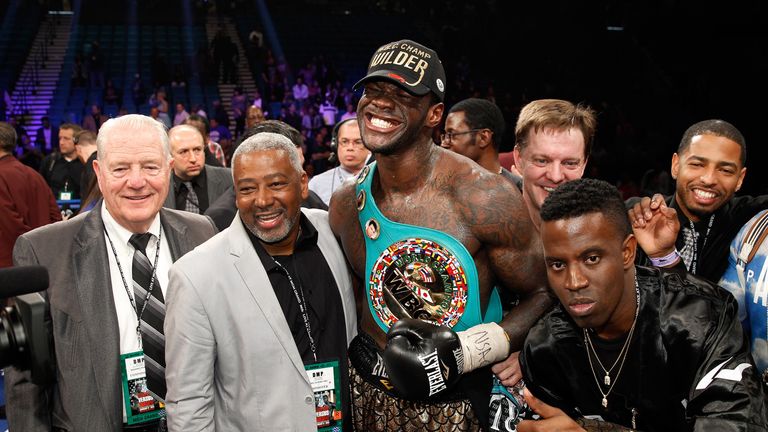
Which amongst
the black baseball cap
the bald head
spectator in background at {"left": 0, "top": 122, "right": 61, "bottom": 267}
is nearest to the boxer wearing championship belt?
the black baseball cap

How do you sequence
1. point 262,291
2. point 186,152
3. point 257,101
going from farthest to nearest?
point 257,101
point 186,152
point 262,291

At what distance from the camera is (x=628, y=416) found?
6.46 feet

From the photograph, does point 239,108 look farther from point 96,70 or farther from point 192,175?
point 192,175

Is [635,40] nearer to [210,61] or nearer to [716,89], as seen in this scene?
[716,89]

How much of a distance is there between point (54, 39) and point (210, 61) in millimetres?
4873

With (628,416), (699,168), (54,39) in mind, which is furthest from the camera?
(54,39)

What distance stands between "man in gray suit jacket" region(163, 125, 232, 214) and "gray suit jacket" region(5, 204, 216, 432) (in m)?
2.45

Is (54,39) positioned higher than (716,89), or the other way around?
(54,39)

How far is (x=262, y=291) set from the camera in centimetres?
206

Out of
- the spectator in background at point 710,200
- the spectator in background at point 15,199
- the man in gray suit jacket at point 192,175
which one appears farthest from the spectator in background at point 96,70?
the spectator in background at point 710,200

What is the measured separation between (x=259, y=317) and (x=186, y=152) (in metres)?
2.83

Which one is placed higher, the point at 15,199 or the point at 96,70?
the point at 96,70

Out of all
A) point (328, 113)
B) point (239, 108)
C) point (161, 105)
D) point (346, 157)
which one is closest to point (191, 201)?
point (346, 157)

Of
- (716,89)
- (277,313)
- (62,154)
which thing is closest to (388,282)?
(277,313)
